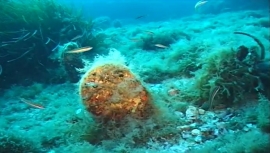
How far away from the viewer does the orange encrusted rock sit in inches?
159

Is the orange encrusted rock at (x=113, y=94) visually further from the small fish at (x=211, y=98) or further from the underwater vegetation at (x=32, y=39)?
the underwater vegetation at (x=32, y=39)

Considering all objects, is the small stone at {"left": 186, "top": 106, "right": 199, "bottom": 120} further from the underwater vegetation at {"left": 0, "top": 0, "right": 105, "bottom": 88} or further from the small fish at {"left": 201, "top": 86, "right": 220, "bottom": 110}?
the underwater vegetation at {"left": 0, "top": 0, "right": 105, "bottom": 88}

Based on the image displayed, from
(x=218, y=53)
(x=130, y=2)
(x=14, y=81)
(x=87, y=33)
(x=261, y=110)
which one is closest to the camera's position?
(x=261, y=110)

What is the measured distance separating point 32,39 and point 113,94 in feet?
18.1

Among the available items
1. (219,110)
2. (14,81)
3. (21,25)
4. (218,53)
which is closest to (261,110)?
(219,110)

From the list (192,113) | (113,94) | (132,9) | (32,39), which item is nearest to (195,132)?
(192,113)

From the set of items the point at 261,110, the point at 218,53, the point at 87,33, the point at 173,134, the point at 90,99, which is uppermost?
the point at 87,33

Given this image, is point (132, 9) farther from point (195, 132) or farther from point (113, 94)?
point (195, 132)

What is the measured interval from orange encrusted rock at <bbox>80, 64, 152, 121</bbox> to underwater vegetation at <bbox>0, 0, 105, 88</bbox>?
12.5ft

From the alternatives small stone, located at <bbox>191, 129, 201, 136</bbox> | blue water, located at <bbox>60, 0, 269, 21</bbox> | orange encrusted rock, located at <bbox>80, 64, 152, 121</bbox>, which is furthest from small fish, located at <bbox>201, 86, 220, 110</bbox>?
blue water, located at <bbox>60, 0, 269, 21</bbox>

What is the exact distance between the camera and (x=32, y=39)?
8.50 m

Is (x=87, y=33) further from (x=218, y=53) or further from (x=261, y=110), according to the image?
(x=261, y=110)

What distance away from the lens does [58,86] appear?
742 centimetres

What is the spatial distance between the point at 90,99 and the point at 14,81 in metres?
4.92
